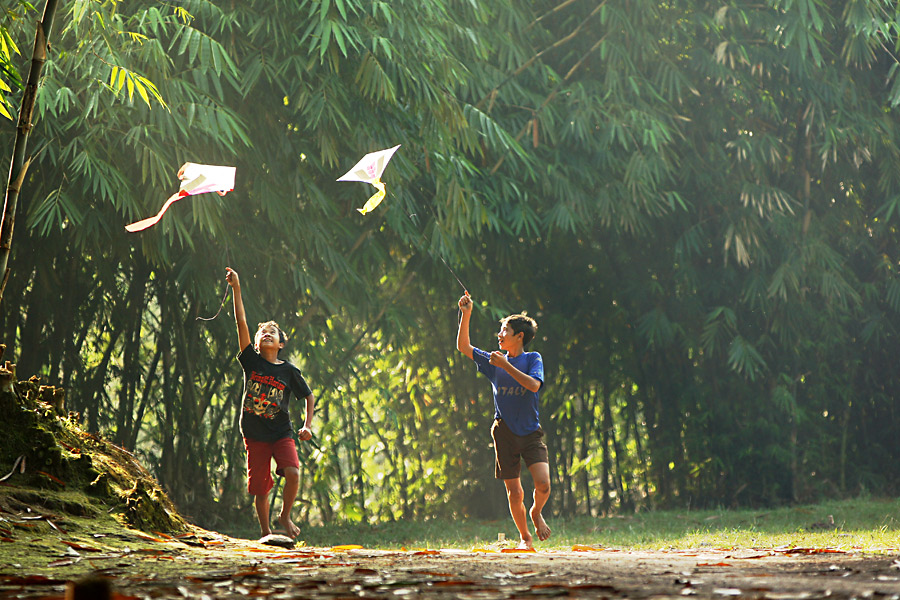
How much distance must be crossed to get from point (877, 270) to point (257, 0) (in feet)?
17.2

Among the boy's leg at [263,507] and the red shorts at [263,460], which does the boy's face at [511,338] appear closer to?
the red shorts at [263,460]

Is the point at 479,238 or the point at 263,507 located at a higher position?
the point at 479,238

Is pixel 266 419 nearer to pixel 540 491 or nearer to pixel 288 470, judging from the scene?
pixel 288 470

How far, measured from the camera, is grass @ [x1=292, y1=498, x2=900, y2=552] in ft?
17.2

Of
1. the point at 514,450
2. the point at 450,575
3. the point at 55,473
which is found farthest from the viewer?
the point at 514,450

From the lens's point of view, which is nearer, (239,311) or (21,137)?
(21,137)

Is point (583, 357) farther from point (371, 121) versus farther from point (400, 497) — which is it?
point (371, 121)

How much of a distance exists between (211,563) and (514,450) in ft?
5.87

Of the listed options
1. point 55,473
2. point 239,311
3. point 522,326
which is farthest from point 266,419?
point 522,326

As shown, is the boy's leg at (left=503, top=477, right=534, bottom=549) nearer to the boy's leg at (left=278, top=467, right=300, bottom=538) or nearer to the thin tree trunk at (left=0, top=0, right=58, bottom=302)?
the boy's leg at (left=278, top=467, right=300, bottom=538)

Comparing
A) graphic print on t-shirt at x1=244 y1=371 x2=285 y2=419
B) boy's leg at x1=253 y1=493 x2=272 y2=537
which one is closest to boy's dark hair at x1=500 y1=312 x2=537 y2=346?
graphic print on t-shirt at x1=244 y1=371 x2=285 y2=419

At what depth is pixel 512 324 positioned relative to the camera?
445 centimetres

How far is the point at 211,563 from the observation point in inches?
118

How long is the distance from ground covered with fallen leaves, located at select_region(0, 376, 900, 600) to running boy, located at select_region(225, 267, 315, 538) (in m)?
0.40
